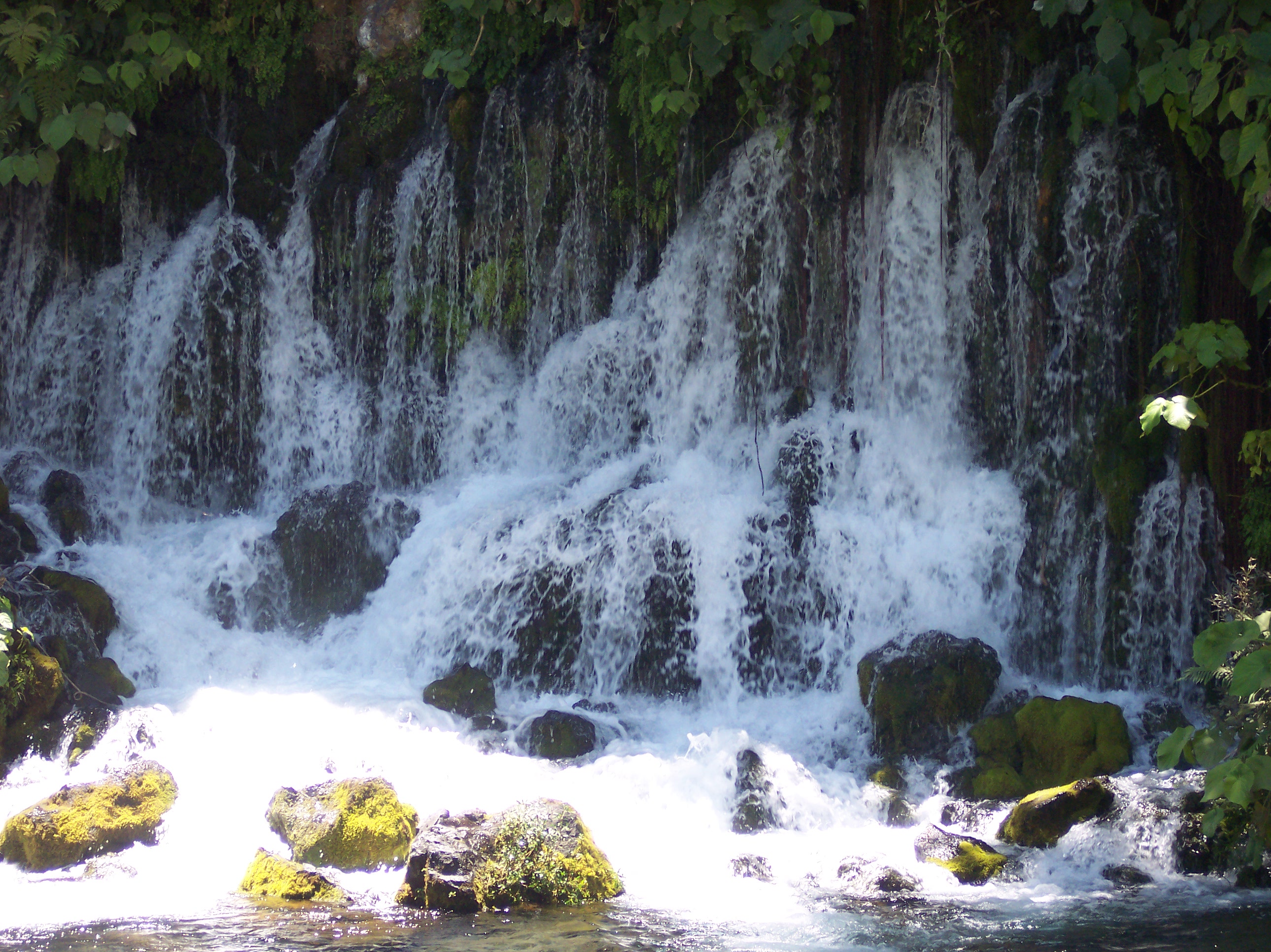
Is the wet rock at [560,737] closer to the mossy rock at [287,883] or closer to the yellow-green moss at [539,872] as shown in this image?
the yellow-green moss at [539,872]

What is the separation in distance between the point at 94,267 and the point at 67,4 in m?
2.68

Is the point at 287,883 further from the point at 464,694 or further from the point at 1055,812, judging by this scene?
the point at 1055,812

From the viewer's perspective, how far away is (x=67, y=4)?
11.1 meters

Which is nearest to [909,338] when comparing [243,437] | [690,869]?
[690,869]

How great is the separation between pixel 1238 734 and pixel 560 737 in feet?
13.2

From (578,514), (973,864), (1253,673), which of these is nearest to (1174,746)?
(1253,673)

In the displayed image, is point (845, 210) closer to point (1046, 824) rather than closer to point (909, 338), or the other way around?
point (909, 338)

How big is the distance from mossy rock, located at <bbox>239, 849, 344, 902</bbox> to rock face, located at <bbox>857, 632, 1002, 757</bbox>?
11.7 feet

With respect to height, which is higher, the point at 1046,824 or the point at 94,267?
the point at 94,267

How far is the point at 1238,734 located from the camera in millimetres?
5742

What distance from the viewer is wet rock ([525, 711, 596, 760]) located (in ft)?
26.5

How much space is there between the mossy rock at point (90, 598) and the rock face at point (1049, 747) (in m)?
6.36

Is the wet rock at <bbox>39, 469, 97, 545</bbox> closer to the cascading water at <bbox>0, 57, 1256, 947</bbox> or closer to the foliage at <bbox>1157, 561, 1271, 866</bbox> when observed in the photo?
the cascading water at <bbox>0, 57, 1256, 947</bbox>

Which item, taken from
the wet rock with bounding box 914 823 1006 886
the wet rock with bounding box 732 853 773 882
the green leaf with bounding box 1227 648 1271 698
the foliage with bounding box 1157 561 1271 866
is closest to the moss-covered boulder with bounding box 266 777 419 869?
the wet rock with bounding box 732 853 773 882
